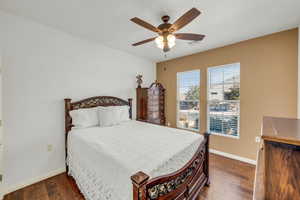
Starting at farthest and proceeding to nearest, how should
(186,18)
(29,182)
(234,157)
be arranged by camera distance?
(234,157)
(29,182)
(186,18)

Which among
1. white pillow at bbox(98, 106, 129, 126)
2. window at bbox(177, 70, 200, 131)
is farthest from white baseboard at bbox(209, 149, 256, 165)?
white pillow at bbox(98, 106, 129, 126)

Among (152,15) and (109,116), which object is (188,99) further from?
(152,15)

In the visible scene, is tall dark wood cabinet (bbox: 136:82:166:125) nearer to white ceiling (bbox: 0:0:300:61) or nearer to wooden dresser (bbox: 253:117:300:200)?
white ceiling (bbox: 0:0:300:61)

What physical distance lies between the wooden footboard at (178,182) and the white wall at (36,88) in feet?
7.14

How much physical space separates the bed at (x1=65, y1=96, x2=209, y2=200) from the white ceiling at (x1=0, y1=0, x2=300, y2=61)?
189 cm

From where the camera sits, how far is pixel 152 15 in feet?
6.52

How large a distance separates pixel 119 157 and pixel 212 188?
1.67 metres

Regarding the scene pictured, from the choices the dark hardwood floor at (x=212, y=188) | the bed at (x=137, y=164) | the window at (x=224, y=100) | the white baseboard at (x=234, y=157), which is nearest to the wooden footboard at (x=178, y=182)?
the bed at (x=137, y=164)

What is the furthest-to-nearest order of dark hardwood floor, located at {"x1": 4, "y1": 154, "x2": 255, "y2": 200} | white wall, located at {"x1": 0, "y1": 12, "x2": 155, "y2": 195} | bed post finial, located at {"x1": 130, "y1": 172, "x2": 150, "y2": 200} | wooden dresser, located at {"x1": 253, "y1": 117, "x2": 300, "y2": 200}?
white wall, located at {"x1": 0, "y1": 12, "x2": 155, "y2": 195} < dark hardwood floor, located at {"x1": 4, "y1": 154, "x2": 255, "y2": 200} < bed post finial, located at {"x1": 130, "y1": 172, "x2": 150, "y2": 200} < wooden dresser, located at {"x1": 253, "y1": 117, "x2": 300, "y2": 200}

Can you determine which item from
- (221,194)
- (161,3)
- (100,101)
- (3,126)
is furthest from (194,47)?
(3,126)

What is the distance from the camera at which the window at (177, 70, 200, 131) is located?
3.72m

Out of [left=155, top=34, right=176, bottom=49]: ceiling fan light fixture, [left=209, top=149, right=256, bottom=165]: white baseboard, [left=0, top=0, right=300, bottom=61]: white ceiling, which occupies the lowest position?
[left=209, top=149, right=256, bottom=165]: white baseboard

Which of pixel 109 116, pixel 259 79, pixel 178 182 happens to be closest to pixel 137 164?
pixel 178 182

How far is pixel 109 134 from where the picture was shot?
219 centimetres
